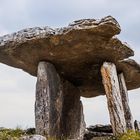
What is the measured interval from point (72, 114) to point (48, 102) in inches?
125

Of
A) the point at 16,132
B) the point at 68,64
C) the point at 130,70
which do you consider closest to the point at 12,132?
the point at 16,132

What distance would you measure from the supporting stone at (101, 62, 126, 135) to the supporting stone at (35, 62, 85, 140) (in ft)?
6.81

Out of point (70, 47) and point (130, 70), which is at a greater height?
point (70, 47)

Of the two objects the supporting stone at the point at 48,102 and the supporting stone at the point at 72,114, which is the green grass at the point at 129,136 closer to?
the supporting stone at the point at 48,102

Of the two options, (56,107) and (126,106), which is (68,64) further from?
(126,106)

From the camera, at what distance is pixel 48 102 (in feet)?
50.4

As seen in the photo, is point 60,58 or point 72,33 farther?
point 60,58

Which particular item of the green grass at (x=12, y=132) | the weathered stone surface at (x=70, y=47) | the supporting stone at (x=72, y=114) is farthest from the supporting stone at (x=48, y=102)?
the supporting stone at (x=72, y=114)

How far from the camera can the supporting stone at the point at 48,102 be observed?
15.0 m

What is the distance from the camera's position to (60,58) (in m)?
15.8

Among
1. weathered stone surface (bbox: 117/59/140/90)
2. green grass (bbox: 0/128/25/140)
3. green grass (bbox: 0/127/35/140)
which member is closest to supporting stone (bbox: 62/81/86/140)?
green grass (bbox: 0/127/35/140)

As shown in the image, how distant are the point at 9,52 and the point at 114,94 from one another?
4.33 metres

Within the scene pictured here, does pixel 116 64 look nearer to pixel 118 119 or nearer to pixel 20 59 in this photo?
pixel 118 119

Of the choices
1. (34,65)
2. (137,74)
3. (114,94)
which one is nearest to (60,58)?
(34,65)
